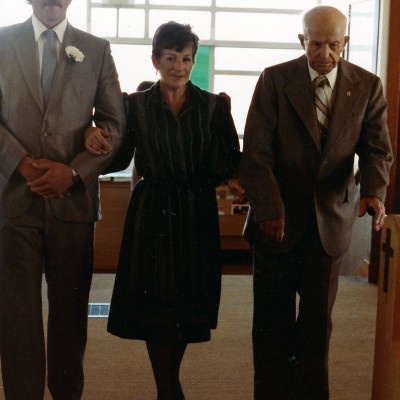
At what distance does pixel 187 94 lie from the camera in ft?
8.58

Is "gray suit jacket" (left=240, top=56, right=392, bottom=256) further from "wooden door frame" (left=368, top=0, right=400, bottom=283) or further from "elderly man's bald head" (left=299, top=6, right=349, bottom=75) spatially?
"wooden door frame" (left=368, top=0, right=400, bottom=283)

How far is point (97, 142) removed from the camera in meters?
2.41

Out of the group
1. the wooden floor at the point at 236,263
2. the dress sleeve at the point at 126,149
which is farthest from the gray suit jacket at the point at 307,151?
the wooden floor at the point at 236,263

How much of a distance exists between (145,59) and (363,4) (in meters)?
1.87

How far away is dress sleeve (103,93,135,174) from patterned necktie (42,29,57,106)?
29 centimetres

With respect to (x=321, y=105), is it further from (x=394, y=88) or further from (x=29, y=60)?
(x=394, y=88)

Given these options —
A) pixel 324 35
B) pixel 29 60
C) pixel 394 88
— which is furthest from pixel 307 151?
pixel 394 88

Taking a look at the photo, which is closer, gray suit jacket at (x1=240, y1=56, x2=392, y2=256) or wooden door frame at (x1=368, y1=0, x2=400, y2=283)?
gray suit jacket at (x1=240, y1=56, x2=392, y2=256)

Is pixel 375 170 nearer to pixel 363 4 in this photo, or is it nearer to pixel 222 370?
pixel 222 370

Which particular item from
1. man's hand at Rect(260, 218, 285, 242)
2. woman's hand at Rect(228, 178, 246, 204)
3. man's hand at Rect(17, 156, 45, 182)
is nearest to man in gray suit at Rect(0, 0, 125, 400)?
man's hand at Rect(17, 156, 45, 182)

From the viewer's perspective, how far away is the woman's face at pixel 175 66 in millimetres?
2516

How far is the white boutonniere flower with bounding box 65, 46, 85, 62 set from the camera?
2432 mm

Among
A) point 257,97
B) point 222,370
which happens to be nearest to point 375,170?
point 257,97

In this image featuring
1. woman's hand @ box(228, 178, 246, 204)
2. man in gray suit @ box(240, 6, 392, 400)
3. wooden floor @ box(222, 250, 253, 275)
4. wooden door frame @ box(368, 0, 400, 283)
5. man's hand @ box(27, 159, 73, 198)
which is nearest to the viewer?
man's hand @ box(27, 159, 73, 198)
